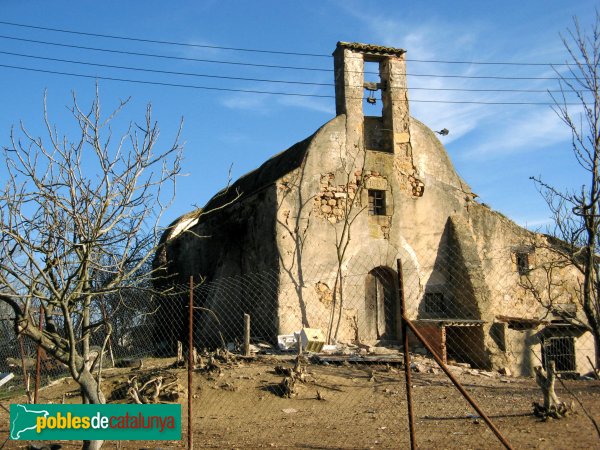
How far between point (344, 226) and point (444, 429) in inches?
345

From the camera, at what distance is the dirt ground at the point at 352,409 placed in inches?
350

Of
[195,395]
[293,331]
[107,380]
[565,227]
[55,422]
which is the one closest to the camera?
[55,422]

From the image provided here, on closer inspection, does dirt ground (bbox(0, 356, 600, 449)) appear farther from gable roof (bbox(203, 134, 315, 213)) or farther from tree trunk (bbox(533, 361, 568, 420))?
gable roof (bbox(203, 134, 315, 213))

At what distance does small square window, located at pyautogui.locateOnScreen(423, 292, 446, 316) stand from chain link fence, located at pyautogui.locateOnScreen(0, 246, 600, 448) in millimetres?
31

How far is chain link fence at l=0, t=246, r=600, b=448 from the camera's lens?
9977 mm

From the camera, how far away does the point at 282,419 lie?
35.9 feet

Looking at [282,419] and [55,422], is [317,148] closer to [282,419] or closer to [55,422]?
[282,419]

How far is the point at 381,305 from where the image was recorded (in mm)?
17953

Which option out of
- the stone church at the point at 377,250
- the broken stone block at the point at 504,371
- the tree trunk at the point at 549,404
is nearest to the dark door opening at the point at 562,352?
the stone church at the point at 377,250

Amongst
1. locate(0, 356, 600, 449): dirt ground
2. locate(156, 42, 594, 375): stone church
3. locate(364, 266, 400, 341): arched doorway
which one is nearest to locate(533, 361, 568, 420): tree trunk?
locate(0, 356, 600, 449): dirt ground

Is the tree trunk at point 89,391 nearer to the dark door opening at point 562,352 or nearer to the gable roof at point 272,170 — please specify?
the gable roof at point 272,170

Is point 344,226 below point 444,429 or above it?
above

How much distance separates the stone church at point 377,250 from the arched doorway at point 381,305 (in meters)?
0.03

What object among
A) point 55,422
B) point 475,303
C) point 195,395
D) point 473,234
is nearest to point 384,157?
point 473,234
